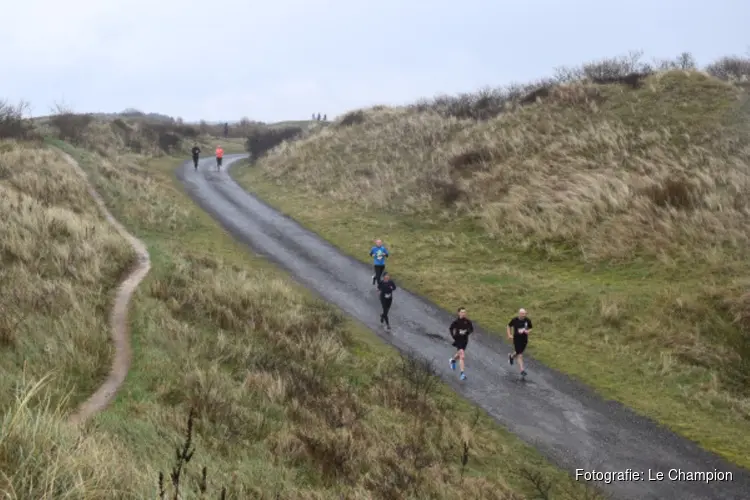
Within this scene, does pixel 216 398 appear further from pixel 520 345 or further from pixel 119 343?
pixel 520 345

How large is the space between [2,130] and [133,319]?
27.9 meters

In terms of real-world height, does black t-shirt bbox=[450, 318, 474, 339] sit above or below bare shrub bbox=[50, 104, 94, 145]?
below

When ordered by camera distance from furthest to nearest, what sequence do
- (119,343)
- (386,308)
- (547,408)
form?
(386,308) < (547,408) < (119,343)

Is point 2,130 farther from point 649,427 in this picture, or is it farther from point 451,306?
point 649,427

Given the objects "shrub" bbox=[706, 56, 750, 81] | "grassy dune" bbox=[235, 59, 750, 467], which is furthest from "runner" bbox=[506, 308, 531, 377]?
"shrub" bbox=[706, 56, 750, 81]

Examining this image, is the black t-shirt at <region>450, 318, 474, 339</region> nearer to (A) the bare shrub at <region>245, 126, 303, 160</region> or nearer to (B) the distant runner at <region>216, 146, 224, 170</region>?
(B) the distant runner at <region>216, 146, 224, 170</region>

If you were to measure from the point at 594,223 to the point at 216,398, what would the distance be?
1624 centimetres

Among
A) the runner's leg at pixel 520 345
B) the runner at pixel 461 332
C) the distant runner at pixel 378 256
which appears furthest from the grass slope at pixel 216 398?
the distant runner at pixel 378 256

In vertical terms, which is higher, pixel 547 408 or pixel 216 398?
pixel 216 398

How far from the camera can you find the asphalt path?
931cm

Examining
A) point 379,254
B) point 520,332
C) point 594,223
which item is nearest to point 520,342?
point 520,332

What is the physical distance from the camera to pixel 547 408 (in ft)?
38.2

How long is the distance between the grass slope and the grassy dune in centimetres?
461

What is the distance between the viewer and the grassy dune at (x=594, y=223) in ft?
43.0
